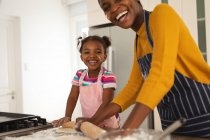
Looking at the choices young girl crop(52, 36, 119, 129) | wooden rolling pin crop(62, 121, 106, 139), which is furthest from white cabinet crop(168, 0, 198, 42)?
wooden rolling pin crop(62, 121, 106, 139)

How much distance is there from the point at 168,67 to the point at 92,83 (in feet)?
2.62

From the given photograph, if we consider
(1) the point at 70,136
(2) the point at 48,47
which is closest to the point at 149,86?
(1) the point at 70,136

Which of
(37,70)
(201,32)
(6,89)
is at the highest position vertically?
(201,32)

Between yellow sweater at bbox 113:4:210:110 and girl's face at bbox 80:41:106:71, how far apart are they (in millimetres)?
493

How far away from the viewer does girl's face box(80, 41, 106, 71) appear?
151cm

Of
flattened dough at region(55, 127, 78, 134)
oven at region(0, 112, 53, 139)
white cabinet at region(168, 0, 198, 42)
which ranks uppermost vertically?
white cabinet at region(168, 0, 198, 42)

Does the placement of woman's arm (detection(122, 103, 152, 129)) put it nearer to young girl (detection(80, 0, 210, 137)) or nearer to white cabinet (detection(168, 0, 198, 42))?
young girl (detection(80, 0, 210, 137))

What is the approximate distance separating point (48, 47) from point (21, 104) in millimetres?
942

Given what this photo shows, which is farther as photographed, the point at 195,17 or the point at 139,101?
the point at 195,17

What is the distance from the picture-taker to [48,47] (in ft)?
13.2

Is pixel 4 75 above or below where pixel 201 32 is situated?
below

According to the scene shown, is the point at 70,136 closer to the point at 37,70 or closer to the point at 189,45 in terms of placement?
the point at 189,45

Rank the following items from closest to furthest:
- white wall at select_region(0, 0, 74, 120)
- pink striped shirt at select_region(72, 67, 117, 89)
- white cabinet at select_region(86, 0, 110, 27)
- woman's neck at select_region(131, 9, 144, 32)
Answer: woman's neck at select_region(131, 9, 144, 32) < pink striped shirt at select_region(72, 67, 117, 89) < white cabinet at select_region(86, 0, 110, 27) < white wall at select_region(0, 0, 74, 120)

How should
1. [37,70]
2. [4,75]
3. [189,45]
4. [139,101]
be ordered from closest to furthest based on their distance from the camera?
[139,101] → [189,45] → [4,75] → [37,70]
